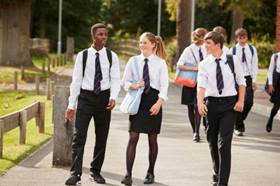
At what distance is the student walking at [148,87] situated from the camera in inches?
371

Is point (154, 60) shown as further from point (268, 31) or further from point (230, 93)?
point (268, 31)

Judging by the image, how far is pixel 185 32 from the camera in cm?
3538

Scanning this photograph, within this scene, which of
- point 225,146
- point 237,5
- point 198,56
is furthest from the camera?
point 237,5

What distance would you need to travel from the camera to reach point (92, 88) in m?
9.44

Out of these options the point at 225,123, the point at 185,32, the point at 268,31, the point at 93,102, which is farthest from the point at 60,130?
the point at 268,31

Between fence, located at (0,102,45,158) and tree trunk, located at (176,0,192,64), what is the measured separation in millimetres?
20890

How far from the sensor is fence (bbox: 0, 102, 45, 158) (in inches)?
450

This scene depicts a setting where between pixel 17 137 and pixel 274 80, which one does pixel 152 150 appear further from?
pixel 17 137

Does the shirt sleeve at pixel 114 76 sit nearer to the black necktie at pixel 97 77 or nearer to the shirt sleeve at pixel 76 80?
the black necktie at pixel 97 77

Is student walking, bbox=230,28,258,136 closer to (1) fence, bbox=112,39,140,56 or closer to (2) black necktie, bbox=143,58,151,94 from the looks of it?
(2) black necktie, bbox=143,58,151,94

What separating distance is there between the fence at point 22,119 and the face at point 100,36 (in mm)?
2396

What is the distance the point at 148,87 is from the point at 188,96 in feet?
14.2

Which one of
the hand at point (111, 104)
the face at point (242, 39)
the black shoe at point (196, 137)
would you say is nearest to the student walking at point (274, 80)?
the face at point (242, 39)

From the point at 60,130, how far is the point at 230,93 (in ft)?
8.14
